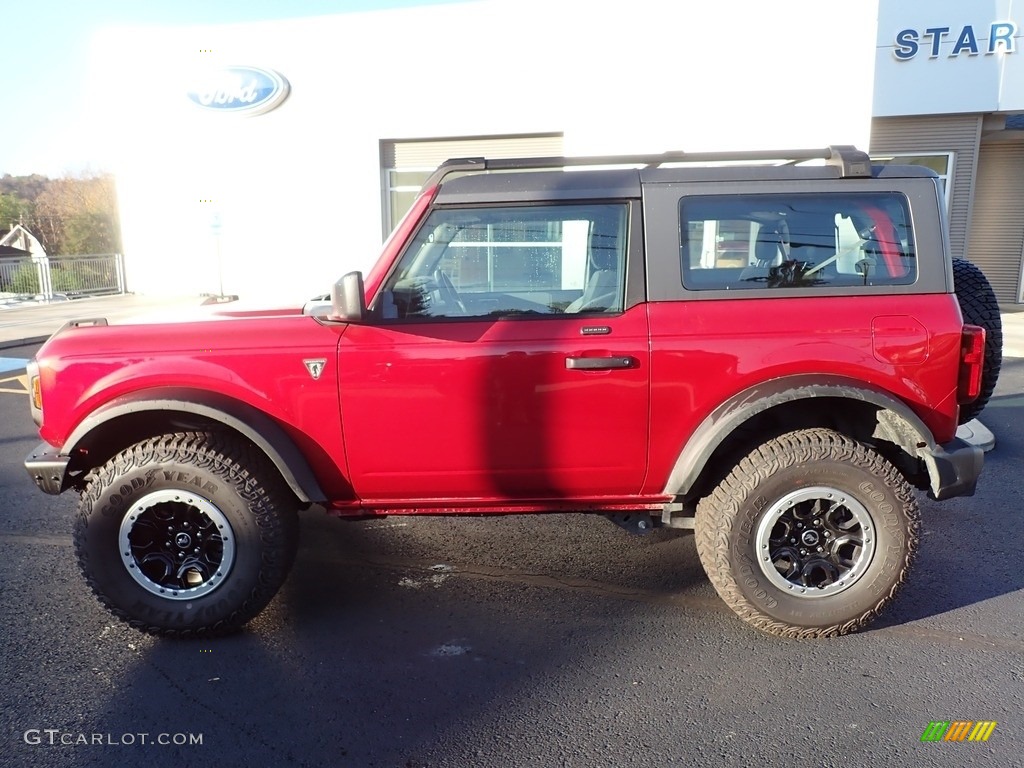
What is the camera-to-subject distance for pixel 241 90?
15.9 m

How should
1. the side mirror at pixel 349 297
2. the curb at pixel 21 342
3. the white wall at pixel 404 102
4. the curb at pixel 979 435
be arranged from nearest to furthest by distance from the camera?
the side mirror at pixel 349 297 → the curb at pixel 979 435 → the white wall at pixel 404 102 → the curb at pixel 21 342

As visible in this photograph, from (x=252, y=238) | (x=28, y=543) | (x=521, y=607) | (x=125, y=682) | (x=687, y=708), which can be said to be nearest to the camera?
(x=687, y=708)

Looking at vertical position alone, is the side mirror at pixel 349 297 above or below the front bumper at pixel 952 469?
above

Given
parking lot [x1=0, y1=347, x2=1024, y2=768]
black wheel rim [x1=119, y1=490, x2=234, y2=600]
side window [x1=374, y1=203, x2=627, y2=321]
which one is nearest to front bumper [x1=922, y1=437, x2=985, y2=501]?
parking lot [x1=0, y1=347, x2=1024, y2=768]

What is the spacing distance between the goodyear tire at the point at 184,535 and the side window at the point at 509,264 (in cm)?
98

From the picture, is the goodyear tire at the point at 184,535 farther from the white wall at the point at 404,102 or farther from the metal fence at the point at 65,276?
the metal fence at the point at 65,276

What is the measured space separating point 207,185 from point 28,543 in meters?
14.3

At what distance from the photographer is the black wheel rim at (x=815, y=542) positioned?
3146 mm

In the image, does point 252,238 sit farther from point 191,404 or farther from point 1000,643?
point 1000,643

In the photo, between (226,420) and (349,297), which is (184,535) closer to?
(226,420)

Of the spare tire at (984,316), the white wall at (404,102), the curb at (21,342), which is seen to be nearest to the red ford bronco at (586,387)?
the spare tire at (984,316)

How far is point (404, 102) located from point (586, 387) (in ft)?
44.6

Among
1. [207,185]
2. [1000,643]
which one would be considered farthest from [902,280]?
[207,185]

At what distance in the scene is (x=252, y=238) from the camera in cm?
1627
